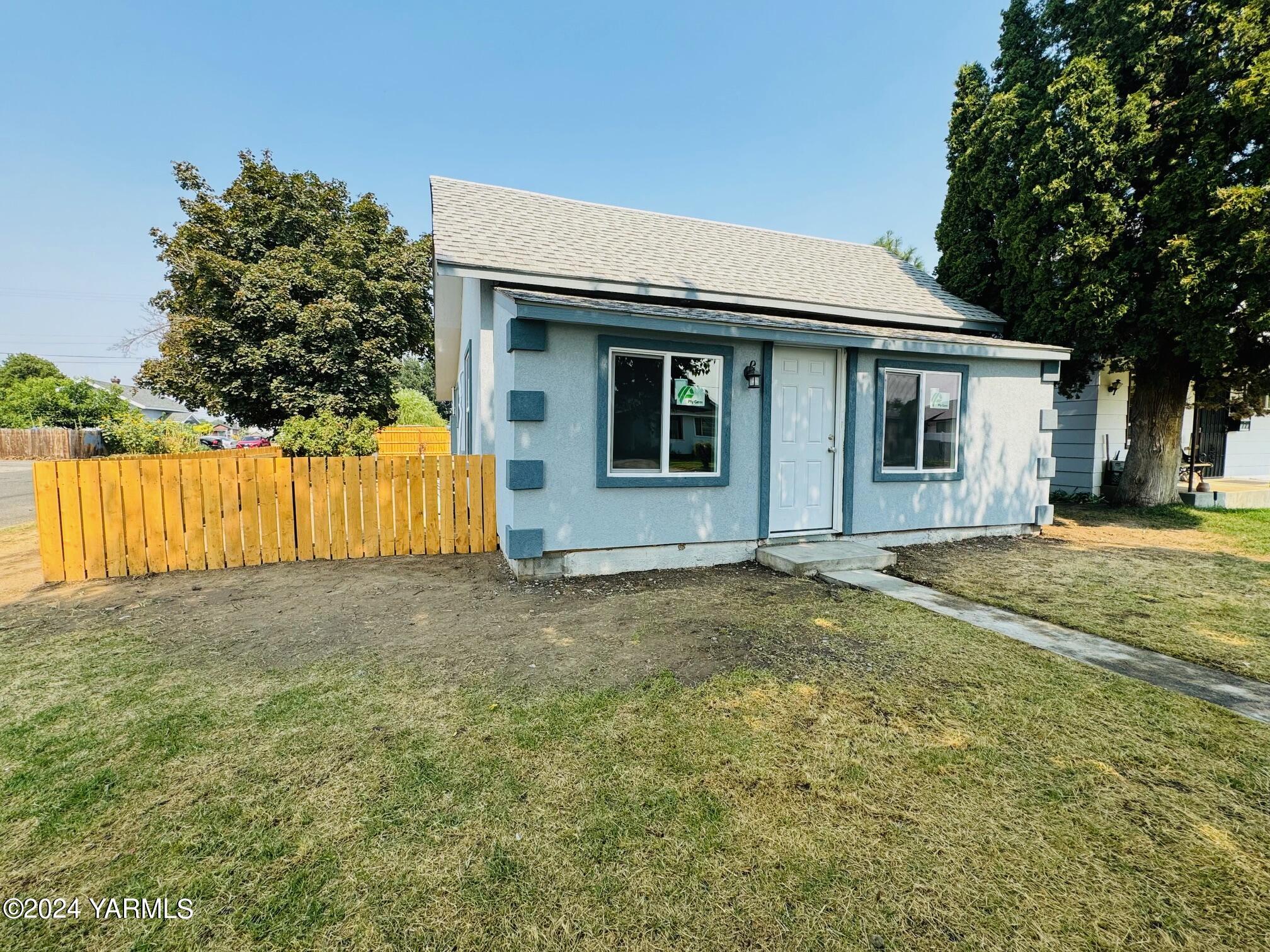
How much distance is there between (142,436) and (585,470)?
1016cm

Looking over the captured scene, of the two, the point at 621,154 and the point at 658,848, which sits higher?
the point at 621,154

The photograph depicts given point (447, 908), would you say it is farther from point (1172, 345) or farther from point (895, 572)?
point (1172, 345)

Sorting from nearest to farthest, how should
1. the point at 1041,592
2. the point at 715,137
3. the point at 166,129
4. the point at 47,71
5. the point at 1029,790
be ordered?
the point at 1029,790 < the point at 1041,592 < the point at 47,71 < the point at 715,137 < the point at 166,129

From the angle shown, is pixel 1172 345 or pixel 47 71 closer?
pixel 1172 345

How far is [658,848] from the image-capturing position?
6.68ft

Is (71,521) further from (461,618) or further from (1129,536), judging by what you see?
(1129,536)

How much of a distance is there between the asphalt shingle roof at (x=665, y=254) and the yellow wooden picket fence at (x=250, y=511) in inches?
114

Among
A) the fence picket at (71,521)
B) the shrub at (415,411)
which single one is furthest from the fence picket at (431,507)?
the shrub at (415,411)

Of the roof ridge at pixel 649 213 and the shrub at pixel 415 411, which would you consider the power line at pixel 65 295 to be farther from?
the roof ridge at pixel 649 213

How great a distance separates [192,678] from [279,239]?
815 inches

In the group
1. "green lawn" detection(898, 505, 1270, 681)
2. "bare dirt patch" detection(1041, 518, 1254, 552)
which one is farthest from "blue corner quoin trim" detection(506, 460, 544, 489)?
"bare dirt patch" detection(1041, 518, 1254, 552)

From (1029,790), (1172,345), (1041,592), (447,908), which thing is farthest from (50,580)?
(1172,345)

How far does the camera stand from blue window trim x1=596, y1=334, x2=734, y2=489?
19.4 feet

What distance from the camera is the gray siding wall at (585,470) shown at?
5746mm
